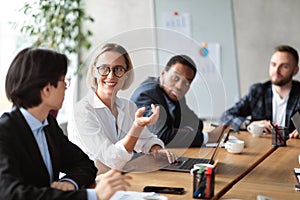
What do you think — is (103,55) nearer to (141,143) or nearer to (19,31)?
(141,143)

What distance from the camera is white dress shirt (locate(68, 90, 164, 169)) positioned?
203cm

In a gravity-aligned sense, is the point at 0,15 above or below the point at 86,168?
→ above

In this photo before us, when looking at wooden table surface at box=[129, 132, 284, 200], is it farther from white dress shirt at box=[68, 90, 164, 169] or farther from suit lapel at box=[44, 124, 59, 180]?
suit lapel at box=[44, 124, 59, 180]

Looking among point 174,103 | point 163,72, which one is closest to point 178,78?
point 163,72

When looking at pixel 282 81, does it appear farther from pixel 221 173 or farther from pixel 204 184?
pixel 204 184

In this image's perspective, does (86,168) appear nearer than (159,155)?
Yes

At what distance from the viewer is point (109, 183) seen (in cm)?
143

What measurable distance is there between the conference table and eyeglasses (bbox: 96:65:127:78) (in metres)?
0.44

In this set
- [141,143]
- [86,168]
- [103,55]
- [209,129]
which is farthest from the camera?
[209,129]

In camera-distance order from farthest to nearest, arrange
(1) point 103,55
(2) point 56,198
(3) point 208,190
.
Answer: (1) point 103,55, (3) point 208,190, (2) point 56,198

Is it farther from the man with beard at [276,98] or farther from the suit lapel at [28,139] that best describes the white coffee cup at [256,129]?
the suit lapel at [28,139]

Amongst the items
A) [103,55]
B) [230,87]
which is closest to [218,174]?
[103,55]

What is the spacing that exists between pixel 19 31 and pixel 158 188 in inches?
105

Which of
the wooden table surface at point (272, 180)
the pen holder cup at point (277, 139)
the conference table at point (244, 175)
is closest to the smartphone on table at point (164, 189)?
the conference table at point (244, 175)
